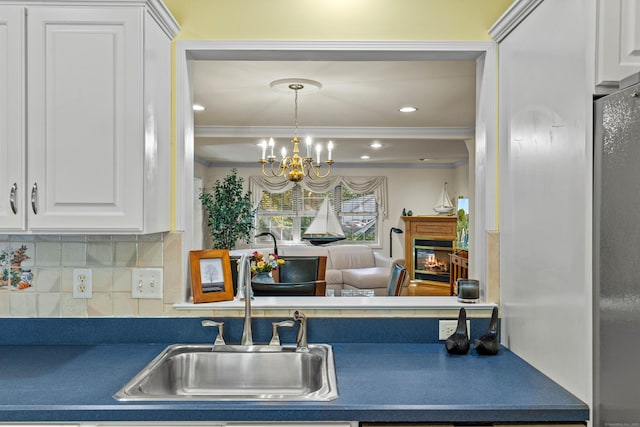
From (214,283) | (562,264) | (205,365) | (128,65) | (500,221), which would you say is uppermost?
(128,65)

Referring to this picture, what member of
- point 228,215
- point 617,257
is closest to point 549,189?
point 617,257

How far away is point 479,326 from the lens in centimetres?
197

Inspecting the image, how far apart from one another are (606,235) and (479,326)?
0.83 metres

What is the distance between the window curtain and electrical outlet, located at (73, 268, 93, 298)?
718 cm

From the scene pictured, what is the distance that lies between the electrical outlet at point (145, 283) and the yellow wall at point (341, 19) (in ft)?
3.16

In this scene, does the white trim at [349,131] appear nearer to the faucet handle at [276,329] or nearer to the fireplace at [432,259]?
the fireplace at [432,259]

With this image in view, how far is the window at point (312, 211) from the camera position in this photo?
364 inches

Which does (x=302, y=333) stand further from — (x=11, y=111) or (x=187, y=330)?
(x=11, y=111)

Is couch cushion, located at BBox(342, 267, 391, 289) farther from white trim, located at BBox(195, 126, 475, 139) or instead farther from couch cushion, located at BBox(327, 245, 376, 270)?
white trim, located at BBox(195, 126, 475, 139)

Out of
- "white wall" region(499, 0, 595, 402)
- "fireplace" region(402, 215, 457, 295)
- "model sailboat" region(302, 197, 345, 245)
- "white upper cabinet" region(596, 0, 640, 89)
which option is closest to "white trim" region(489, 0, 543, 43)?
"white wall" region(499, 0, 595, 402)

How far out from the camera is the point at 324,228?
898 cm

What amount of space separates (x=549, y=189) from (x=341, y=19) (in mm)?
1052

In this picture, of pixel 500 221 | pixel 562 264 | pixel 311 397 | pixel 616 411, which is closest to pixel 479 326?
pixel 500 221

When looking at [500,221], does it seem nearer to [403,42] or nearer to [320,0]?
[403,42]
